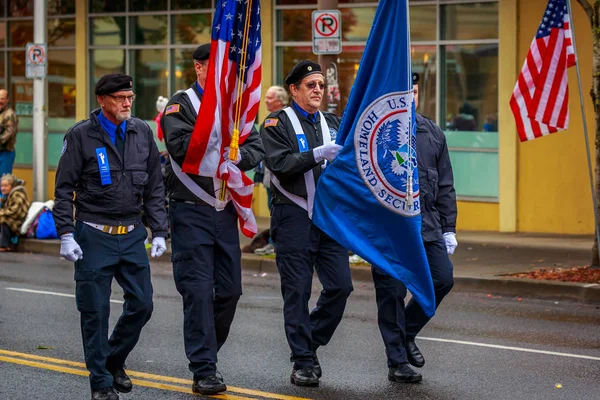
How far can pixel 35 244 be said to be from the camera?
16859mm

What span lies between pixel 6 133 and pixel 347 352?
10.9 meters

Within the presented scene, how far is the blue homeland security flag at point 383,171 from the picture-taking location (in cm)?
758

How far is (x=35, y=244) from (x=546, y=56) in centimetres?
778

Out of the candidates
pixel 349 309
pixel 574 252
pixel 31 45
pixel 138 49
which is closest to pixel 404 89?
pixel 349 309

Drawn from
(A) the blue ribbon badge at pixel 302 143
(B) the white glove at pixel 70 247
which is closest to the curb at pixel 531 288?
(A) the blue ribbon badge at pixel 302 143

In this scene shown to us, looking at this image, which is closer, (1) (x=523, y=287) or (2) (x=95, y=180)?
(2) (x=95, y=180)

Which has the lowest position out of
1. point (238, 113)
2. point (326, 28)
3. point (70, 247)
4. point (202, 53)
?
point (70, 247)

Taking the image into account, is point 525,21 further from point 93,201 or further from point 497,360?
point 93,201

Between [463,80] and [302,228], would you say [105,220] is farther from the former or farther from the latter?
[463,80]

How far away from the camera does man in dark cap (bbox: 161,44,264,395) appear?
24.5ft

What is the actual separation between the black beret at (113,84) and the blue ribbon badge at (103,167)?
0.35 meters

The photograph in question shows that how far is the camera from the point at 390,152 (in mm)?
7617

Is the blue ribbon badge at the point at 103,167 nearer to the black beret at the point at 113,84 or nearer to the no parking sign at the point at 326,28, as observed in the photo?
the black beret at the point at 113,84

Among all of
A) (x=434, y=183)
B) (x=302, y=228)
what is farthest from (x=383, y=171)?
(x=302, y=228)
